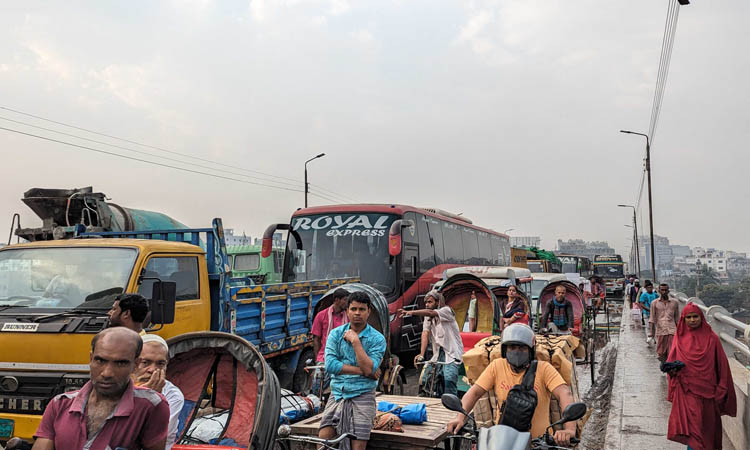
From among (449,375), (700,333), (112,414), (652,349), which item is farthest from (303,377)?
(652,349)

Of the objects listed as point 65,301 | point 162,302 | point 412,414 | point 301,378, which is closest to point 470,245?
point 301,378

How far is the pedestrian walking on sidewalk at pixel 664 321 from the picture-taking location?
36.3ft

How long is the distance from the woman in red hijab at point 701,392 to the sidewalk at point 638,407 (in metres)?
1.03

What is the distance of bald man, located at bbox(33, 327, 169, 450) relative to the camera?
2654 millimetres

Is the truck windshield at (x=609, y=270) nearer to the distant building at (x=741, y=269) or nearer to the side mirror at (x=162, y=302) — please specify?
the distant building at (x=741, y=269)

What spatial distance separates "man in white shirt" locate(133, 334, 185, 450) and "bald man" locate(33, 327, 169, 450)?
720 millimetres

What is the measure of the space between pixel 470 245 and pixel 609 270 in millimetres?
35435

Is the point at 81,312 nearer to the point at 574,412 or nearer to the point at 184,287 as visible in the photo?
the point at 184,287

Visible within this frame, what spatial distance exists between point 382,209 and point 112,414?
11.3m

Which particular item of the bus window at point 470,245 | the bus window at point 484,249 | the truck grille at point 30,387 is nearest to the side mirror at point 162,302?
the truck grille at point 30,387

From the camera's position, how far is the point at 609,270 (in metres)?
51.8

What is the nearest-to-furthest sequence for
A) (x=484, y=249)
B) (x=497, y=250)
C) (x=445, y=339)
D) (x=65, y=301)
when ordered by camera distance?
(x=65, y=301), (x=445, y=339), (x=484, y=249), (x=497, y=250)

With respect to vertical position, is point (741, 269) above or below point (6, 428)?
above

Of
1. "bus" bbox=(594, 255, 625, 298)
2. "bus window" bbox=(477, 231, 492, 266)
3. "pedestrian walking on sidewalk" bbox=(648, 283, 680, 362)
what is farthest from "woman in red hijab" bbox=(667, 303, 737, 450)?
"bus" bbox=(594, 255, 625, 298)
